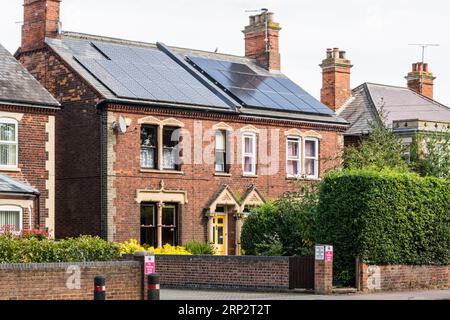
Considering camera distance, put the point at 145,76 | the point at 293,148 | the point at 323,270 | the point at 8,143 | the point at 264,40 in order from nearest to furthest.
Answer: the point at 323,270 → the point at 8,143 → the point at 145,76 → the point at 293,148 → the point at 264,40

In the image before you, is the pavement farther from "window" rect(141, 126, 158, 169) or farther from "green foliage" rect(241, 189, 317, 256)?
"window" rect(141, 126, 158, 169)

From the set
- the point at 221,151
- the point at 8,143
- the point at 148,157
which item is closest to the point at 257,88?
the point at 221,151

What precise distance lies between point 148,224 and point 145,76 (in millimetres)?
→ 6316

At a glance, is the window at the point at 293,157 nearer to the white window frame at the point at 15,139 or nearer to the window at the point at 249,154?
the window at the point at 249,154

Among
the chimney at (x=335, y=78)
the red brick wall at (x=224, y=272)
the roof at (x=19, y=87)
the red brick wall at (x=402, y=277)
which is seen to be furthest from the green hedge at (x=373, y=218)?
the chimney at (x=335, y=78)

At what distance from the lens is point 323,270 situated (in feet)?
101

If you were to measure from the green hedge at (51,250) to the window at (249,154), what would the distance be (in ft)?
52.1

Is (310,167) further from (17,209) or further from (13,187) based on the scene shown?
(13,187)

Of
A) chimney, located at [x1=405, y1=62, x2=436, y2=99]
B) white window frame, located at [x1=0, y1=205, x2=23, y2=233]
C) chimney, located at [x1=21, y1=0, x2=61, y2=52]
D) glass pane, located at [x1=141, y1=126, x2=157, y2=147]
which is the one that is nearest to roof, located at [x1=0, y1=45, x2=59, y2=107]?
chimney, located at [x1=21, y1=0, x2=61, y2=52]

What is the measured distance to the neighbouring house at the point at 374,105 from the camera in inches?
2050

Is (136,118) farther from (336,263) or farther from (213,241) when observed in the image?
(336,263)

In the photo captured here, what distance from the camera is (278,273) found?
104 feet

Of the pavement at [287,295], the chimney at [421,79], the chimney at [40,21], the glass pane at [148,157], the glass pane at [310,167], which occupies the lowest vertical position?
the pavement at [287,295]

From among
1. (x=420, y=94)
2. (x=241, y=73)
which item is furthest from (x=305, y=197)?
(x=420, y=94)
